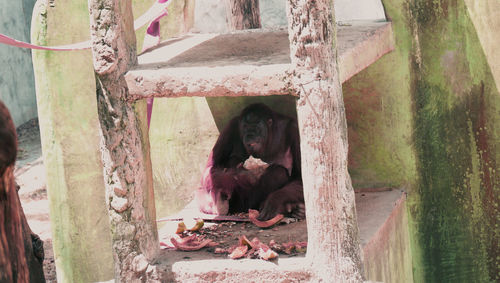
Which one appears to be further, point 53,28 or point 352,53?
point 53,28

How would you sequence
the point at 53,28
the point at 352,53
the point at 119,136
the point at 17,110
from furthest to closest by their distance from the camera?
the point at 17,110
the point at 53,28
the point at 352,53
the point at 119,136

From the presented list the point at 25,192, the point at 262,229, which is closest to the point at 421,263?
the point at 262,229

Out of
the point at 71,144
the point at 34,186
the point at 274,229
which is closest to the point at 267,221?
the point at 274,229

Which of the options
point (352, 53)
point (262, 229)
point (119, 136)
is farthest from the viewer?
point (262, 229)

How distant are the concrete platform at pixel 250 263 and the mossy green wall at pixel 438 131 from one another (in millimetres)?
618

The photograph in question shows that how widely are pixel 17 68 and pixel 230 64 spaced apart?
9306 millimetres

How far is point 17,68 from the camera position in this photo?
12.2 meters

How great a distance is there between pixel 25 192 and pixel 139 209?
6.49m

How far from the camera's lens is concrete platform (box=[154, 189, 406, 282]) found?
3521 mm

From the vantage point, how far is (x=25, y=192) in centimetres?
974

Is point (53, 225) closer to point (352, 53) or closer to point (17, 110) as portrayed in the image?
point (352, 53)

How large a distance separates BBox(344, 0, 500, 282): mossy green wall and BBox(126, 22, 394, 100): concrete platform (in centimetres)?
35

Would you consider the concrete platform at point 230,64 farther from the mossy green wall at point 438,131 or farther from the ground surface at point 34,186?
the ground surface at point 34,186

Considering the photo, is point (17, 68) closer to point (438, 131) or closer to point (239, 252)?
point (438, 131)
